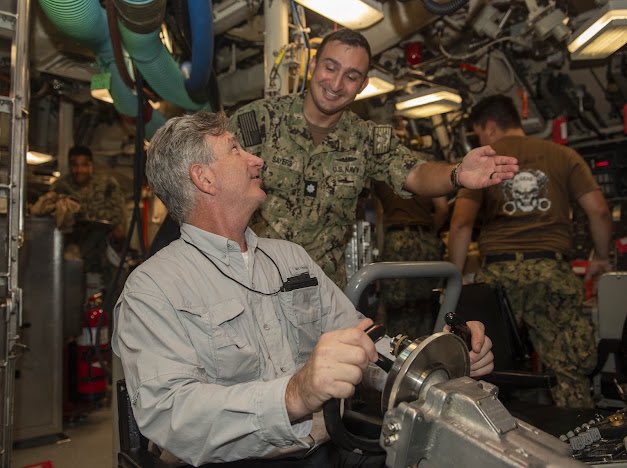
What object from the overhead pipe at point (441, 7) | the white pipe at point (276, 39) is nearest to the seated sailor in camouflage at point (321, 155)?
the overhead pipe at point (441, 7)

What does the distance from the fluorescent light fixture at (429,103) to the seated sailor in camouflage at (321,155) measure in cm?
225

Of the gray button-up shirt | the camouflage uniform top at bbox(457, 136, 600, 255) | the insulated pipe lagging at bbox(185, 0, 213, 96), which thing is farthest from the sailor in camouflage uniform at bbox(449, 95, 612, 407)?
the insulated pipe lagging at bbox(185, 0, 213, 96)

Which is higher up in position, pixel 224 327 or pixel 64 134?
pixel 64 134

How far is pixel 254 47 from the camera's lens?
4.62 meters

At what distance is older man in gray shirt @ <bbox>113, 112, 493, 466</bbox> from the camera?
103cm

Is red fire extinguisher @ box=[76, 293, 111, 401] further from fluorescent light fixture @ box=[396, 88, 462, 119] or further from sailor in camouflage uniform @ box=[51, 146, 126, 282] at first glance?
fluorescent light fixture @ box=[396, 88, 462, 119]

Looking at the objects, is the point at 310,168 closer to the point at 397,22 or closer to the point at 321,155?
the point at 321,155

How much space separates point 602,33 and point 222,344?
315 cm

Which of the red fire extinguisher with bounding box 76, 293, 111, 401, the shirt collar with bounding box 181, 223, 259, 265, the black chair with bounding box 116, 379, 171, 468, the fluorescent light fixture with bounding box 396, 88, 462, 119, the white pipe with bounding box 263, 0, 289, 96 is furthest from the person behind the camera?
the fluorescent light fixture with bounding box 396, 88, 462, 119

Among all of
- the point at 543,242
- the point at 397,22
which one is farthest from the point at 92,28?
the point at 543,242

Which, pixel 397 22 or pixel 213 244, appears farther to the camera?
pixel 397 22

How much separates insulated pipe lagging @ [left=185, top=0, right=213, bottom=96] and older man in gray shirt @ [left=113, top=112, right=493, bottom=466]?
133cm

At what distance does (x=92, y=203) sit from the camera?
5.44 meters

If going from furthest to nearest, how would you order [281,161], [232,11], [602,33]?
[232,11] → [602,33] → [281,161]
